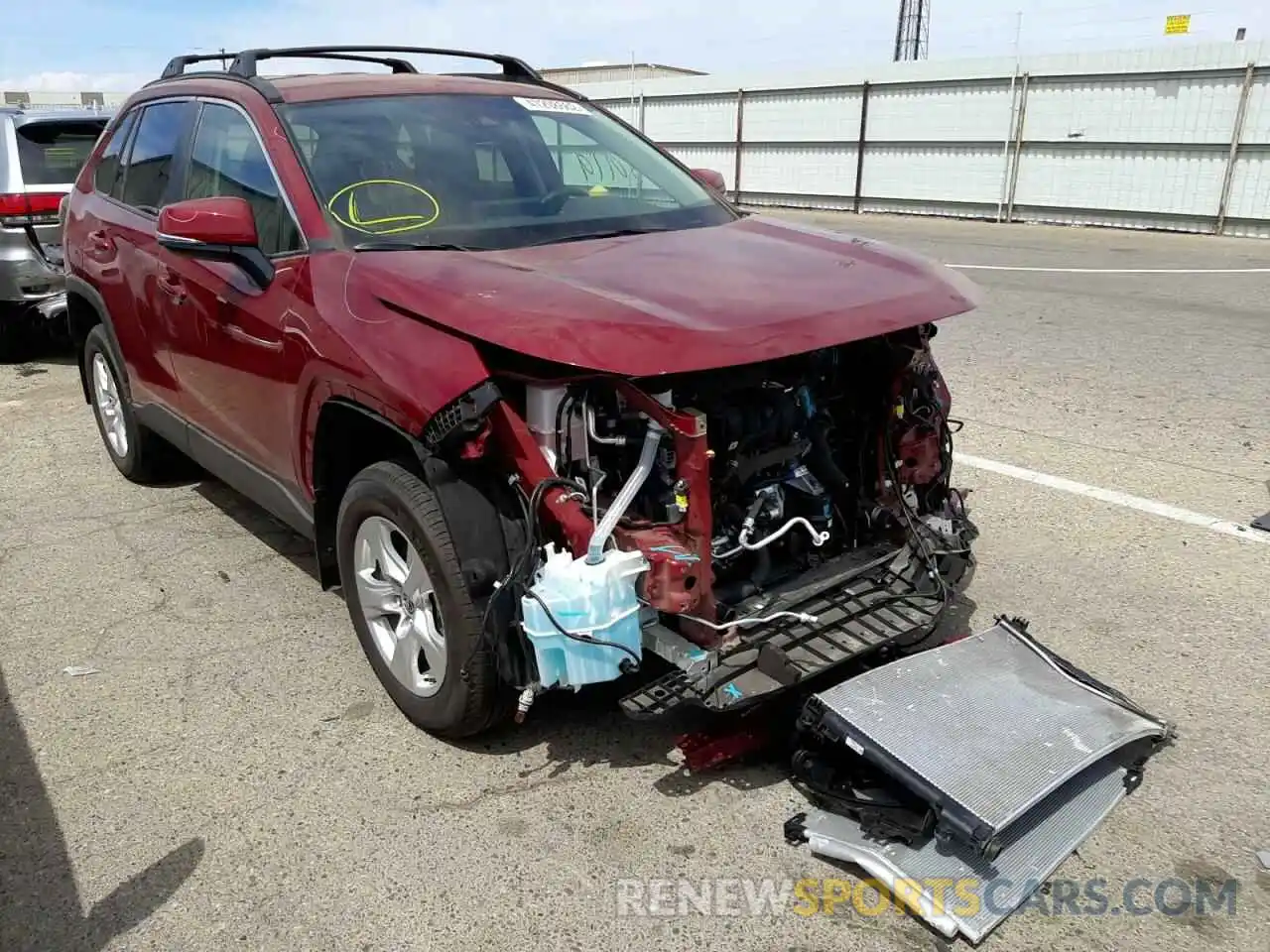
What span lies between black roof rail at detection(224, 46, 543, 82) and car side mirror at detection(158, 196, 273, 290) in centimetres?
101

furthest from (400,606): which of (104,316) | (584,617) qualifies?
(104,316)

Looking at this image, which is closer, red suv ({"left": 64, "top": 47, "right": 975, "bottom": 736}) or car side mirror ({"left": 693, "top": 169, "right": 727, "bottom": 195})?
red suv ({"left": 64, "top": 47, "right": 975, "bottom": 736})

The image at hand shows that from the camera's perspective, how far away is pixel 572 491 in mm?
2775

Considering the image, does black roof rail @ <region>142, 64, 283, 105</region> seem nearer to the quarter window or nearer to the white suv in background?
the quarter window

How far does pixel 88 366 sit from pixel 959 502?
4.68 metres

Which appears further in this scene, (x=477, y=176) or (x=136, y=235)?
(x=136, y=235)

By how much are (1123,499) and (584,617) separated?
3.43m

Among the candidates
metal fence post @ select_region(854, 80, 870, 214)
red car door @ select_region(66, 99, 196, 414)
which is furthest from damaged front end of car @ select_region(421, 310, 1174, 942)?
metal fence post @ select_region(854, 80, 870, 214)

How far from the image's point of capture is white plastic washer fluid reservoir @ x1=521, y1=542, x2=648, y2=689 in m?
2.64

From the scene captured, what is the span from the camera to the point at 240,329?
363 centimetres

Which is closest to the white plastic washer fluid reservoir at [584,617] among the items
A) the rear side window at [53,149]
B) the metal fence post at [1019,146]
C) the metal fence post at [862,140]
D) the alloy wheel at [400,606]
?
the alloy wheel at [400,606]

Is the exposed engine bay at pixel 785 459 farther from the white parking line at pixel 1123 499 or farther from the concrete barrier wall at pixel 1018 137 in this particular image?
the concrete barrier wall at pixel 1018 137

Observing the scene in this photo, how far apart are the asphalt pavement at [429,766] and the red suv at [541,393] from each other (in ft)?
1.04

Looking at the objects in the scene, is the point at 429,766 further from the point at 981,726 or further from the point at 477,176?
the point at 477,176
